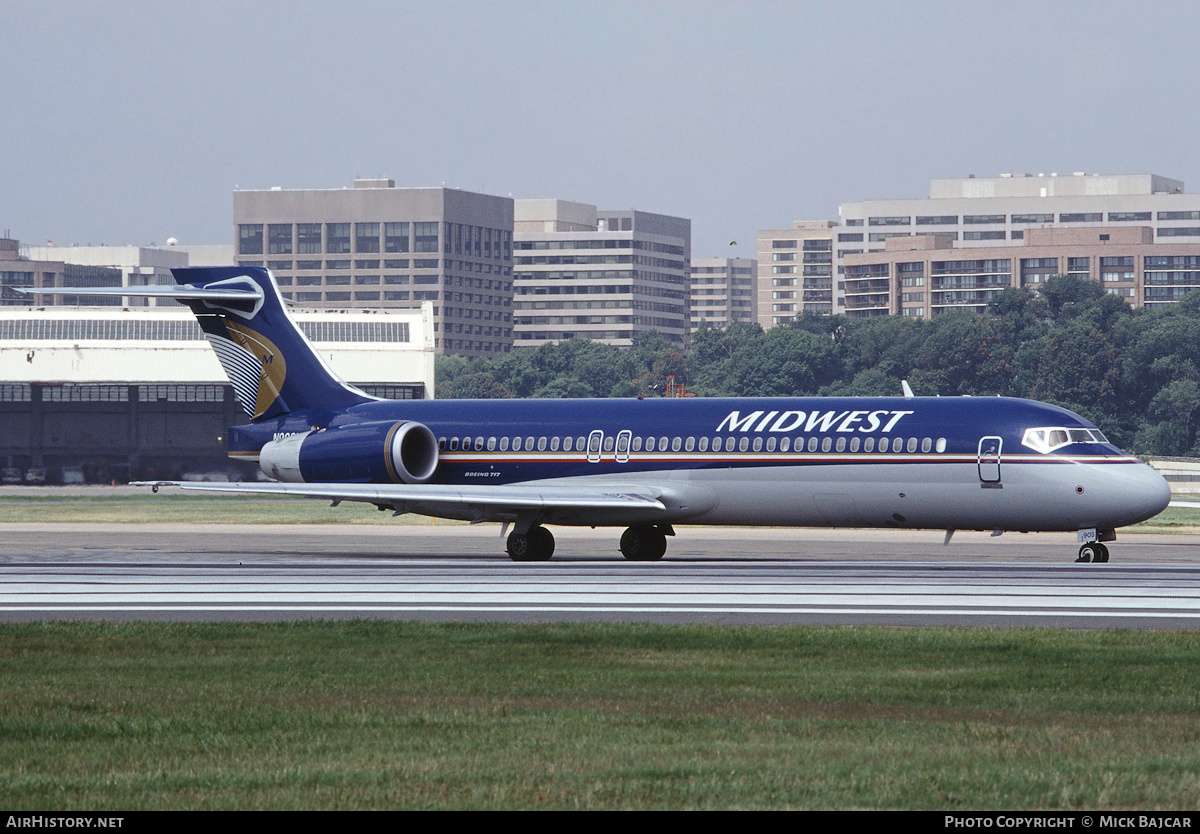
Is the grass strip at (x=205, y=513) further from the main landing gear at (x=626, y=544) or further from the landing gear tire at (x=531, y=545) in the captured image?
the landing gear tire at (x=531, y=545)

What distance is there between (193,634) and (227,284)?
22737 mm

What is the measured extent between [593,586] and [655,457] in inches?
372

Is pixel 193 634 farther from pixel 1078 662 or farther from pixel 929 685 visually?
pixel 1078 662

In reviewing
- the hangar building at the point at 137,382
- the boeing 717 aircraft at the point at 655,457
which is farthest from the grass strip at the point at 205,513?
the hangar building at the point at 137,382

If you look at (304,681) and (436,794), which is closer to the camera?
(436,794)

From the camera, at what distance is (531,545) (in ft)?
120

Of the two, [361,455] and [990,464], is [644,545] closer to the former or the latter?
[361,455]

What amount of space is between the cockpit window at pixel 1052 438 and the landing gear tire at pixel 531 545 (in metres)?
10.7

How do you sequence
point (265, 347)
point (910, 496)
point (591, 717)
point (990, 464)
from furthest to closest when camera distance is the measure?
point (265, 347)
point (910, 496)
point (990, 464)
point (591, 717)

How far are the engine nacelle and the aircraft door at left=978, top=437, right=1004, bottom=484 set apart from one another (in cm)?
1313

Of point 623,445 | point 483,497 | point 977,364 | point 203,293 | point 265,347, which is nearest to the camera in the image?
point 483,497

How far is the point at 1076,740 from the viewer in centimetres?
1261

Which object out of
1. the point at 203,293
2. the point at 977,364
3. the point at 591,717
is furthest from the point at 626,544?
the point at 977,364
